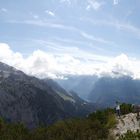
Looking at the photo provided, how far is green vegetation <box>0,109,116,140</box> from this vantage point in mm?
143250

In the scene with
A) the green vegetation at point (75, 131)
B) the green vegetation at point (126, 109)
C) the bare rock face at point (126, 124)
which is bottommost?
the green vegetation at point (75, 131)

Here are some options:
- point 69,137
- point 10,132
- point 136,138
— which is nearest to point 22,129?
point 10,132

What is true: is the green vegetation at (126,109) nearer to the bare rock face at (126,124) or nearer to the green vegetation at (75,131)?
the green vegetation at (75,131)

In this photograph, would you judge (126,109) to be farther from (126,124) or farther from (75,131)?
(75,131)

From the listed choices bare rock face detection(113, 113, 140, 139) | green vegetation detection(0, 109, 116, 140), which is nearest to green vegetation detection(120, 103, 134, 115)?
green vegetation detection(0, 109, 116, 140)

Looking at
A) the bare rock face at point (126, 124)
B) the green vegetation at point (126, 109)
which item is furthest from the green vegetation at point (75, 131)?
the green vegetation at point (126, 109)

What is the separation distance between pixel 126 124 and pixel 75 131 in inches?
933

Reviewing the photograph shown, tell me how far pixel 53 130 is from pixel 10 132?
22350 mm

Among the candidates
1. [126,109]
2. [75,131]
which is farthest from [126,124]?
[126,109]

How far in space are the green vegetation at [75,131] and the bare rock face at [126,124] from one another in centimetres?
304

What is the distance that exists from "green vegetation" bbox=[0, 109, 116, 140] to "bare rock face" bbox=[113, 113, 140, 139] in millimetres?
3036

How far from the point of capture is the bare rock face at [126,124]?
136 meters

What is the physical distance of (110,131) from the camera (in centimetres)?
13938

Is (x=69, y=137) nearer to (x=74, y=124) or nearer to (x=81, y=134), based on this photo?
(x=81, y=134)
